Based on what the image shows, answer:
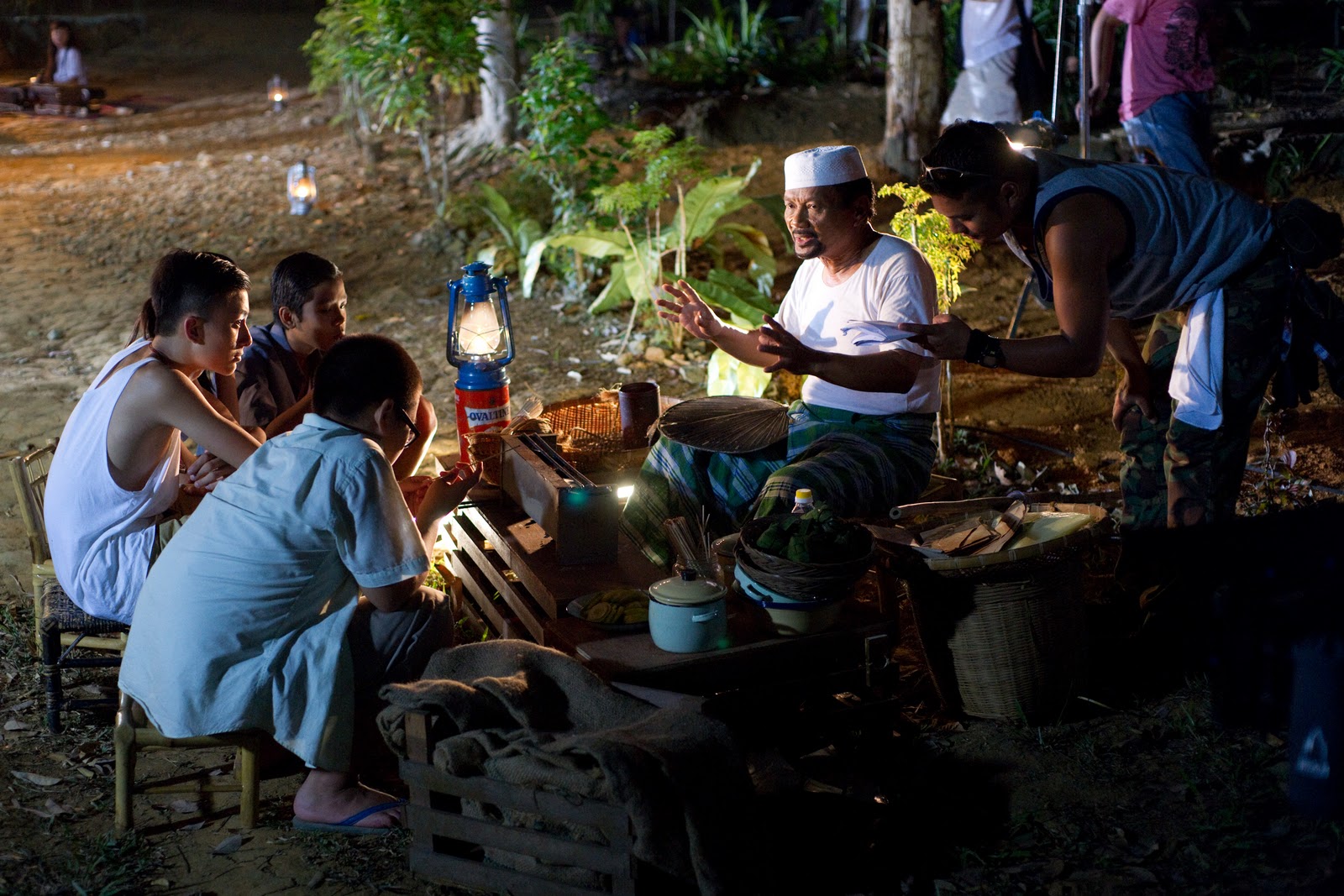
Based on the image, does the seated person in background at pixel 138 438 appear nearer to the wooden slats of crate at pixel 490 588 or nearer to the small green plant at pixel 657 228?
the wooden slats of crate at pixel 490 588

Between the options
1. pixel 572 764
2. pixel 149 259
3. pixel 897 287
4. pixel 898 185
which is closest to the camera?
pixel 572 764

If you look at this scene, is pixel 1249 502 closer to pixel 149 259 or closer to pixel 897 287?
pixel 897 287

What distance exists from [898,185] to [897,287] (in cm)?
160

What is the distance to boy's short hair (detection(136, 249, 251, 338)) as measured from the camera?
388 centimetres

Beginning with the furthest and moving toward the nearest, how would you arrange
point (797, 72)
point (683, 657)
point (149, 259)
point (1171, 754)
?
1. point (797, 72)
2. point (149, 259)
3. point (1171, 754)
4. point (683, 657)

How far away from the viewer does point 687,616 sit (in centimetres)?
335

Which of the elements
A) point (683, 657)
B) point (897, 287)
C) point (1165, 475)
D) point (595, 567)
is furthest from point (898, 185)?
point (683, 657)

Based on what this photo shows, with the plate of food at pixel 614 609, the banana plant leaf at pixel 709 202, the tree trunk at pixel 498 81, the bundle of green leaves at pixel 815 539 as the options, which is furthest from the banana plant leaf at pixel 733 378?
the tree trunk at pixel 498 81

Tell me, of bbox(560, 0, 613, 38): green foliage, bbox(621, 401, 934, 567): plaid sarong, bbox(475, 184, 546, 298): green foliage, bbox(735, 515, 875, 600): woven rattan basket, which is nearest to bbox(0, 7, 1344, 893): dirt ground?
bbox(475, 184, 546, 298): green foliage

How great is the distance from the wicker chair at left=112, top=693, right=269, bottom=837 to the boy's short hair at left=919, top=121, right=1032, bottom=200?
2.63 m

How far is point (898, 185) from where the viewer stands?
5.62 metres

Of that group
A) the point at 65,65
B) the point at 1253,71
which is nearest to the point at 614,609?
the point at 1253,71

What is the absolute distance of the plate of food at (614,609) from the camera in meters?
3.56

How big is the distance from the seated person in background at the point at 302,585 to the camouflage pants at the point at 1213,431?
257 cm
